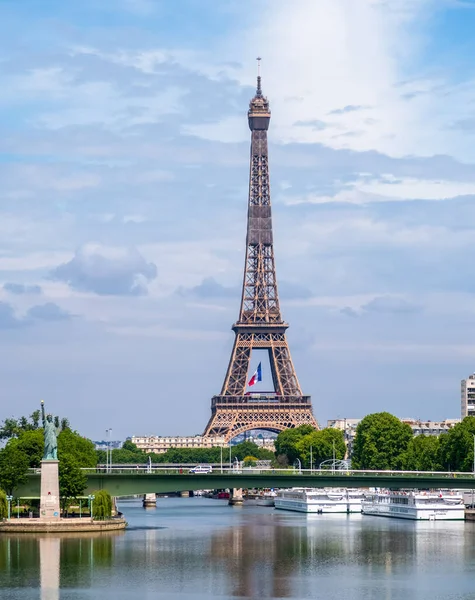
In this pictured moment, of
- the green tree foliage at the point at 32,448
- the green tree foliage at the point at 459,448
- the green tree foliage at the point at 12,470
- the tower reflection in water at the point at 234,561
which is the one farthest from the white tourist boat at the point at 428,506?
the green tree foliage at the point at 12,470

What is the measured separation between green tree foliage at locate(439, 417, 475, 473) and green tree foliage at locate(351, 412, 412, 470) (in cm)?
1443

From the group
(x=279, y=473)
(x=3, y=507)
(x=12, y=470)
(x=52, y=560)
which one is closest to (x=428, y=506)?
(x=279, y=473)

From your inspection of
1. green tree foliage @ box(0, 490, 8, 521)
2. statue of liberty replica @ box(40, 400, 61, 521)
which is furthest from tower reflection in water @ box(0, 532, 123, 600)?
green tree foliage @ box(0, 490, 8, 521)

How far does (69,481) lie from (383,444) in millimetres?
74894

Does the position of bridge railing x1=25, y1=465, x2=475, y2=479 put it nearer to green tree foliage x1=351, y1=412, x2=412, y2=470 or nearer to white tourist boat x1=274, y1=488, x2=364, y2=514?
white tourist boat x1=274, y1=488, x2=364, y2=514

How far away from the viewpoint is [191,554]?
107m

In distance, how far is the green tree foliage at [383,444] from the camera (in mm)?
191750

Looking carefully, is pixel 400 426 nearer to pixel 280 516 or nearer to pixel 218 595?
pixel 280 516

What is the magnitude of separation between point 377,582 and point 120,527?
37018mm

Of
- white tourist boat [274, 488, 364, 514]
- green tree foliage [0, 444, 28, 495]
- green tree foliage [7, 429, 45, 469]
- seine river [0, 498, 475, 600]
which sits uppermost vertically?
green tree foliage [7, 429, 45, 469]

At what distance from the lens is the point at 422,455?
18275 cm

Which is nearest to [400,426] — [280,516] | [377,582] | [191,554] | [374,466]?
[374,466]

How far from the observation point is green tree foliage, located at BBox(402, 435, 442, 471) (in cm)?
17850

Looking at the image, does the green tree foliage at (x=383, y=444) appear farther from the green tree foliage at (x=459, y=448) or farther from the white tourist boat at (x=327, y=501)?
the white tourist boat at (x=327, y=501)
